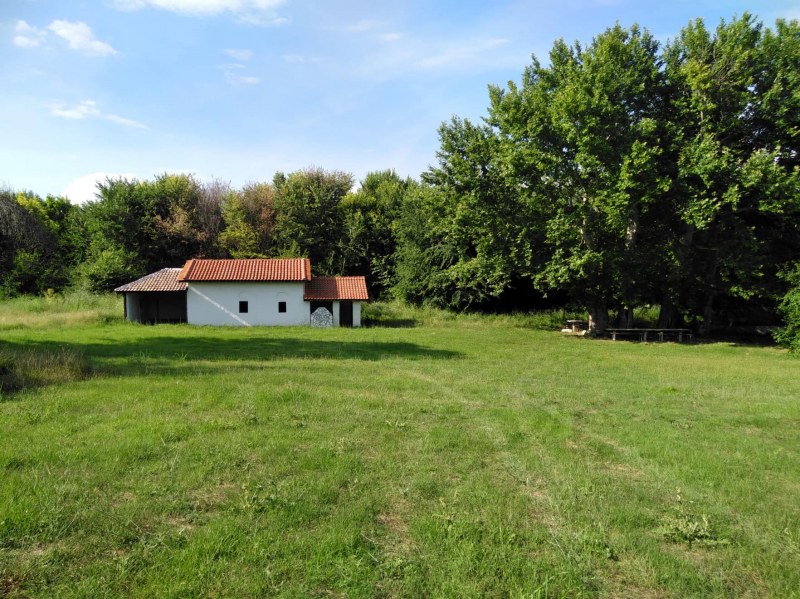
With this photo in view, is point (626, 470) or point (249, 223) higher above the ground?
point (249, 223)

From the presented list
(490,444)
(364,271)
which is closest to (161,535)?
(490,444)

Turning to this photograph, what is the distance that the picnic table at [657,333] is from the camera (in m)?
29.1

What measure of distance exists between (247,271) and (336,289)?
238 inches

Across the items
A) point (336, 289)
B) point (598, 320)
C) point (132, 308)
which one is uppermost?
point (336, 289)

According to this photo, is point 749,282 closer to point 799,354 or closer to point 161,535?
point 799,354

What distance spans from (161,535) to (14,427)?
15.2ft

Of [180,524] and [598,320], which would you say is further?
[598,320]

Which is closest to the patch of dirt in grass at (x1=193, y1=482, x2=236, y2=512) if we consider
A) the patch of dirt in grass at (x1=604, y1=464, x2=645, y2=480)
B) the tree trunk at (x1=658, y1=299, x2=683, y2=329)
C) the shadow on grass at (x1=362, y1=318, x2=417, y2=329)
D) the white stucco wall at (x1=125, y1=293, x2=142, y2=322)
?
the patch of dirt in grass at (x1=604, y1=464, x2=645, y2=480)

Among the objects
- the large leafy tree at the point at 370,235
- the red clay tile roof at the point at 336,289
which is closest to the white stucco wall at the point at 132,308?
the red clay tile roof at the point at 336,289

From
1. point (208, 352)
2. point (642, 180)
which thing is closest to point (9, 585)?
point (208, 352)

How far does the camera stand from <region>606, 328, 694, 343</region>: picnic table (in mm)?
29062

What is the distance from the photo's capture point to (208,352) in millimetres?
18531

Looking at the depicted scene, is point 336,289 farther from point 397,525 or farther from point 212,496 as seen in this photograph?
point 397,525

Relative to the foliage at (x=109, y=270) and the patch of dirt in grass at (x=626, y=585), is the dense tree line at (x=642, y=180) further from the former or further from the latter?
the patch of dirt in grass at (x=626, y=585)
